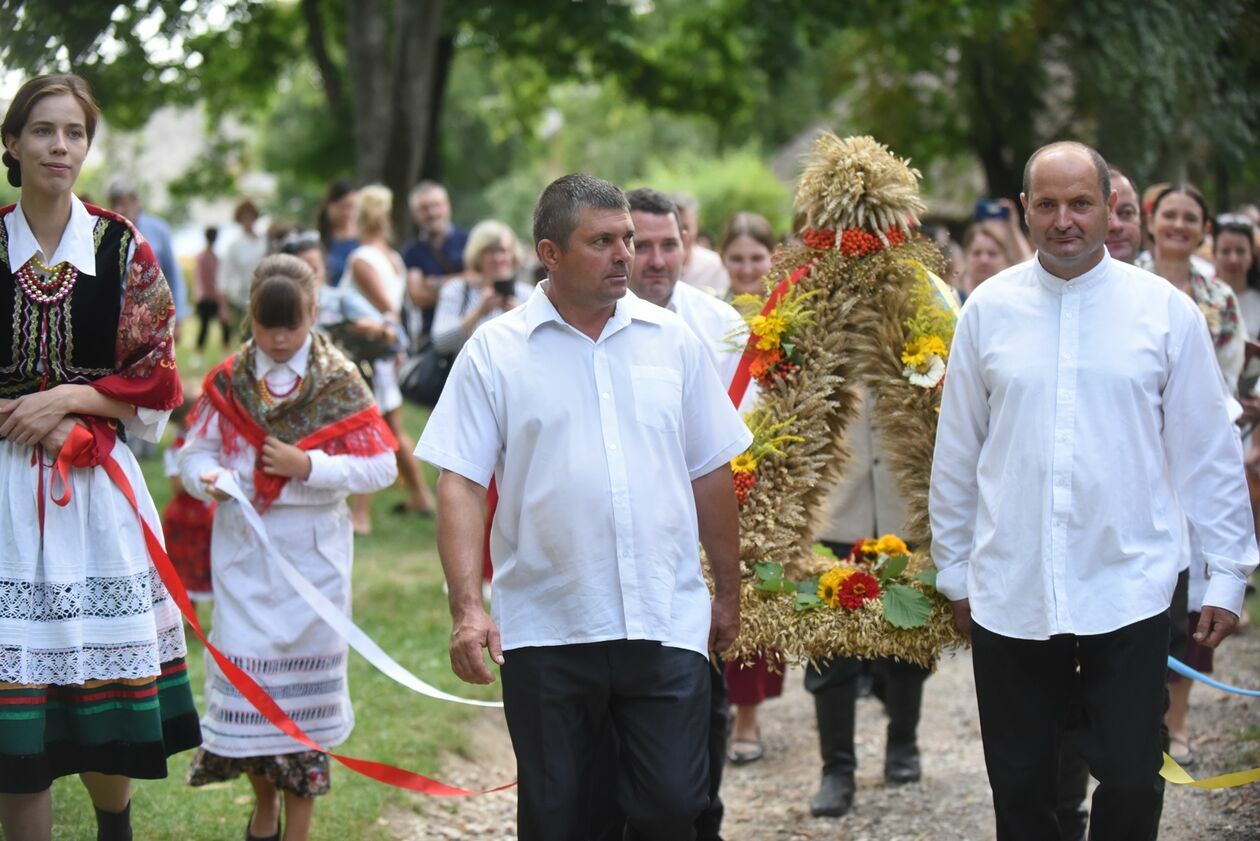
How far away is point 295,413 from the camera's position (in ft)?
19.0

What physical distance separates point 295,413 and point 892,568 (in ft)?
7.65

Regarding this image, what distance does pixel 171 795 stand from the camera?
20.5ft

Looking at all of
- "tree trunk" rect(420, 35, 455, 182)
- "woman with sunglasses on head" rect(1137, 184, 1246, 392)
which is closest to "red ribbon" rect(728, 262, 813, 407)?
"woman with sunglasses on head" rect(1137, 184, 1246, 392)

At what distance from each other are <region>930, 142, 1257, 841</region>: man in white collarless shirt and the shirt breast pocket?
959 mm

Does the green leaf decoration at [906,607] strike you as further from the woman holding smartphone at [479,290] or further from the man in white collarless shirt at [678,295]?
the woman holding smartphone at [479,290]

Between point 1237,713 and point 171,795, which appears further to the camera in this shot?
point 1237,713

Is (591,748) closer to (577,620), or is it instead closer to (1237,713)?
(577,620)

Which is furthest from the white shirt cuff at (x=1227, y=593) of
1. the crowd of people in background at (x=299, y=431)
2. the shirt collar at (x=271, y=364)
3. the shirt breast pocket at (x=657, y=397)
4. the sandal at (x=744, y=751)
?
the sandal at (x=744, y=751)

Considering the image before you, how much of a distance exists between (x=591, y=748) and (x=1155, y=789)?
1.66m

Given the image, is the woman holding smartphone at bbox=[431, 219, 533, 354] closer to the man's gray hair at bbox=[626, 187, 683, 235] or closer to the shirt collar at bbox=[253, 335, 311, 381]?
the man's gray hair at bbox=[626, 187, 683, 235]

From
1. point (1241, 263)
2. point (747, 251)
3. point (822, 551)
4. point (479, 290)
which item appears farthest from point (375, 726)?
point (1241, 263)

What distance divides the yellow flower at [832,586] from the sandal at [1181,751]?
2.57m

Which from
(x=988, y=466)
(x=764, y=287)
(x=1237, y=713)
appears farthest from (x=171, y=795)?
(x=1237, y=713)

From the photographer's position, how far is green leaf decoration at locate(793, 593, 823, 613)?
5.23 m
